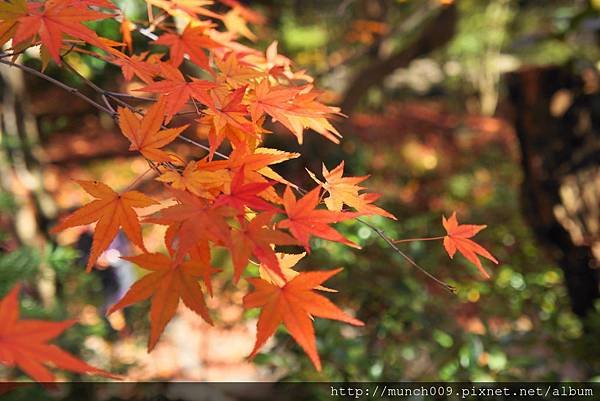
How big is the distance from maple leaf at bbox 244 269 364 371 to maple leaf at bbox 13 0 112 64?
39cm

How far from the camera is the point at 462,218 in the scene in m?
4.33

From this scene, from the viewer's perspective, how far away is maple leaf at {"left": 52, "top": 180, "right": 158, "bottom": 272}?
0.71 m

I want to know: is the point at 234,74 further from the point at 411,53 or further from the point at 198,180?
the point at 411,53

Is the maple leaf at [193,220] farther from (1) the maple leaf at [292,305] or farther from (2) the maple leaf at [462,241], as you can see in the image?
(2) the maple leaf at [462,241]

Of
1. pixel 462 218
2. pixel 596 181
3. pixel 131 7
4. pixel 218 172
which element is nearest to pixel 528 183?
pixel 596 181

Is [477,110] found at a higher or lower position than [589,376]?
lower

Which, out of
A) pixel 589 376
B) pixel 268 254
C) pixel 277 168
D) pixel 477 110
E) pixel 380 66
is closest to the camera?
pixel 268 254

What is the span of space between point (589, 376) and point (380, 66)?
7.31 ft

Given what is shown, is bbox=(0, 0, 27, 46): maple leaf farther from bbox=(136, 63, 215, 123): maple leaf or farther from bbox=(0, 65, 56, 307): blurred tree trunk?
bbox=(0, 65, 56, 307): blurred tree trunk

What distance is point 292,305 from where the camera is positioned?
2.16 ft

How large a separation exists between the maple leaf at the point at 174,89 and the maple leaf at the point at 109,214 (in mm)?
129

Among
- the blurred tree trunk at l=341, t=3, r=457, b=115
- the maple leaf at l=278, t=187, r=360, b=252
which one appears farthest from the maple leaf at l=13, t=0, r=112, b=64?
the blurred tree trunk at l=341, t=3, r=457, b=115

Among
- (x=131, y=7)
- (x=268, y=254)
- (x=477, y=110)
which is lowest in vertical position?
(x=477, y=110)

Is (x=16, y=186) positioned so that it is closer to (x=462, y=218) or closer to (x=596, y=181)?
(x=596, y=181)
